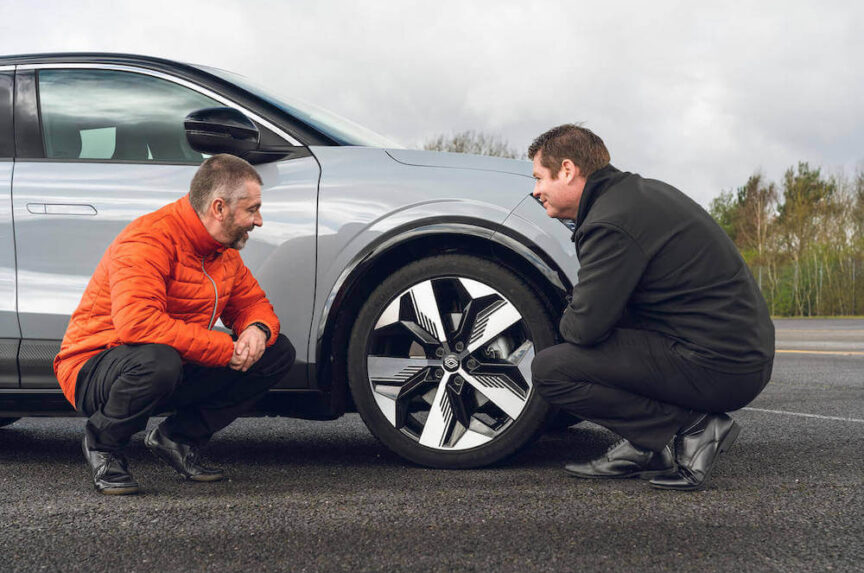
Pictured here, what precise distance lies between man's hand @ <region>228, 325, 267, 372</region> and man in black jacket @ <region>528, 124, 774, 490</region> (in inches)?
41.5

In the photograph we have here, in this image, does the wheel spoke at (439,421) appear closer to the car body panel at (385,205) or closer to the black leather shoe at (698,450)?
the car body panel at (385,205)

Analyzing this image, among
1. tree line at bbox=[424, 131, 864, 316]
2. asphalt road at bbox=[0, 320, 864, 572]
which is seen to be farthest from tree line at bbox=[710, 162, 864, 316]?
asphalt road at bbox=[0, 320, 864, 572]

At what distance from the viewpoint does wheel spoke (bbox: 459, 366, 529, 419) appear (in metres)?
3.10

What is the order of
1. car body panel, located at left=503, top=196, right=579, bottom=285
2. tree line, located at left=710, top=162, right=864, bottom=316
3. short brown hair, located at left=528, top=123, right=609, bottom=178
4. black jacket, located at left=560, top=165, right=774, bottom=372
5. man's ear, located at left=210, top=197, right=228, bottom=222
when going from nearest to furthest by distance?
black jacket, located at left=560, top=165, right=774, bottom=372 < man's ear, located at left=210, top=197, right=228, bottom=222 < short brown hair, located at left=528, top=123, right=609, bottom=178 < car body panel, located at left=503, top=196, right=579, bottom=285 < tree line, located at left=710, top=162, right=864, bottom=316

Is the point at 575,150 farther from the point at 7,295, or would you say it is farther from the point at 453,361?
the point at 7,295

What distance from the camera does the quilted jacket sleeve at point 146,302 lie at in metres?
2.80

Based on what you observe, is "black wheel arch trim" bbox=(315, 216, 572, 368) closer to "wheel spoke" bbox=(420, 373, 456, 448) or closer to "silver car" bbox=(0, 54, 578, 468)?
"silver car" bbox=(0, 54, 578, 468)

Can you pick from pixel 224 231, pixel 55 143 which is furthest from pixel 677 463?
pixel 55 143

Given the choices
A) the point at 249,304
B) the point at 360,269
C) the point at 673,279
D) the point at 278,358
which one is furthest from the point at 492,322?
the point at 249,304

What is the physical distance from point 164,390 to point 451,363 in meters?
1.08

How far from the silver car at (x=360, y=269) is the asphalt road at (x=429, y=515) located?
0.29 meters

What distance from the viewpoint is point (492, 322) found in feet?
10.2

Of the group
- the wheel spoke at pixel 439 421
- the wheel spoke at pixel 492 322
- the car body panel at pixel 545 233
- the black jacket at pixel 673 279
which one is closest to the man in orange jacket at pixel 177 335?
the wheel spoke at pixel 439 421

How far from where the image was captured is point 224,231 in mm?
2971
